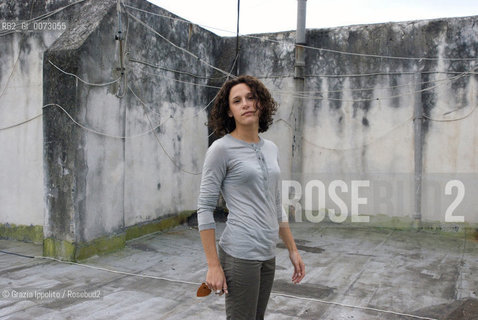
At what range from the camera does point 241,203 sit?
1.94 meters

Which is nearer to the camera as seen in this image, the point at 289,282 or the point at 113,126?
the point at 289,282

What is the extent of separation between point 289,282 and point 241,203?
2.58 meters

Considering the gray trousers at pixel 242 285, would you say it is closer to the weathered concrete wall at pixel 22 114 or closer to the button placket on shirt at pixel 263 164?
the button placket on shirt at pixel 263 164

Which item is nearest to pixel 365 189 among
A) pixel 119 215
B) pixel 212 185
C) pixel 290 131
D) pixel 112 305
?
pixel 290 131

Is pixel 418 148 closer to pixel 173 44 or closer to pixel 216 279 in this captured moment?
pixel 173 44

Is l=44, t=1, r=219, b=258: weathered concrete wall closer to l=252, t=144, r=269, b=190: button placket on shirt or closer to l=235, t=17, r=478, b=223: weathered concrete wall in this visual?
l=235, t=17, r=478, b=223: weathered concrete wall

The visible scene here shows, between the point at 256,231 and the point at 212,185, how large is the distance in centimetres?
27

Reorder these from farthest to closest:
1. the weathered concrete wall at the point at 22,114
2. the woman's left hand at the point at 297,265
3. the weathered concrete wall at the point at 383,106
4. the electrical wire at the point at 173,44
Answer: the weathered concrete wall at the point at 383,106, the electrical wire at the point at 173,44, the weathered concrete wall at the point at 22,114, the woman's left hand at the point at 297,265

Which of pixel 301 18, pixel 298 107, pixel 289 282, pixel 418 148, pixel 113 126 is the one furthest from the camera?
pixel 298 107

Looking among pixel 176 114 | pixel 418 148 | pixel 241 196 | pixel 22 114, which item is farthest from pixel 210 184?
pixel 418 148

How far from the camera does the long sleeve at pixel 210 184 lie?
1.88 metres

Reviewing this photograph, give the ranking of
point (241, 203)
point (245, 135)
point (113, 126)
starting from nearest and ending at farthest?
point (241, 203) < point (245, 135) < point (113, 126)

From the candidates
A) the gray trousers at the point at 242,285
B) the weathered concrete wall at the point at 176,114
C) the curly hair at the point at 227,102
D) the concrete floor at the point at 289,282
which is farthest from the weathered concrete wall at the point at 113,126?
the gray trousers at the point at 242,285

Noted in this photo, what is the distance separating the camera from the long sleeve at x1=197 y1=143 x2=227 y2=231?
6.18 feet
